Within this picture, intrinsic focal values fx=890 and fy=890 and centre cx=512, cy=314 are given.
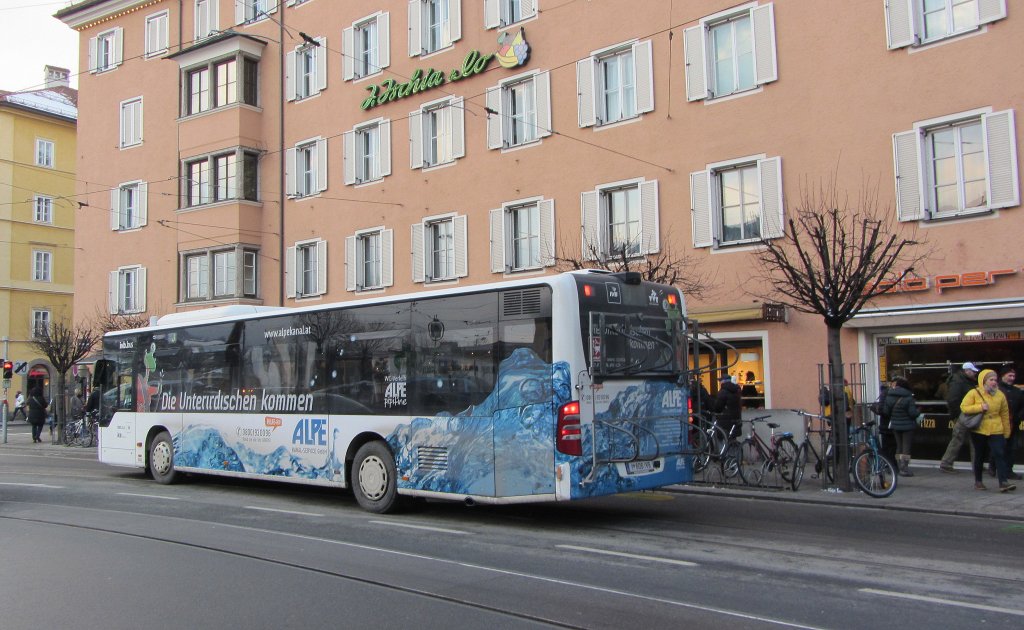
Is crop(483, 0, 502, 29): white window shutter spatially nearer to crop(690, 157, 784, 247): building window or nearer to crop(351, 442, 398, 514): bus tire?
crop(690, 157, 784, 247): building window

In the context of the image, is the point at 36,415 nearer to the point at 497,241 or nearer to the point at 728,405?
the point at 497,241

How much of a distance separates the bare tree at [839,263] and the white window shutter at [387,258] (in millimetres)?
11765

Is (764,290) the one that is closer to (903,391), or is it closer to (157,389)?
(903,391)

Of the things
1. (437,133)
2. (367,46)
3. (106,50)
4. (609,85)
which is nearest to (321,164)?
(367,46)

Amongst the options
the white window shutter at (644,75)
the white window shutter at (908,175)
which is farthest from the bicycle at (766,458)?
the white window shutter at (644,75)

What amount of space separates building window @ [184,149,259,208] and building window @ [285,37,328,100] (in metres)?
2.64

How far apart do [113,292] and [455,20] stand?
58.3ft

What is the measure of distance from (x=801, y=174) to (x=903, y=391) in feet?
17.4

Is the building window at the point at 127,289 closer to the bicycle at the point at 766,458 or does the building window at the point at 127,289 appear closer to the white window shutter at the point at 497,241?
the white window shutter at the point at 497,241

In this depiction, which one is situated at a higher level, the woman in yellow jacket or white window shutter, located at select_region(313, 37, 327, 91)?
white window shutter, located at select_region(313, 37, 327, 91)

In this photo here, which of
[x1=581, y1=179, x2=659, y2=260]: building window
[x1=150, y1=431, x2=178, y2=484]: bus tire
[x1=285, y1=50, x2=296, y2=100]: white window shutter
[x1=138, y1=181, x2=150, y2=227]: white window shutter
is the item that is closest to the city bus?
[x1=150, y1=431, x2=178, y2=484]: bus tire

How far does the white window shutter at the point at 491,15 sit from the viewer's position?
23.5m

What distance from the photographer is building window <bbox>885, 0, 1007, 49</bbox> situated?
52.4ft

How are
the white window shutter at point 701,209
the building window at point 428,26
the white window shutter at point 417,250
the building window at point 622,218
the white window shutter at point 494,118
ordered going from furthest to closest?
the white window shutter at point 417,250
the building window at point 428,26
the white window shutter at point 494,118
the building window at point 622,218
the white window shutter at point 701,209
